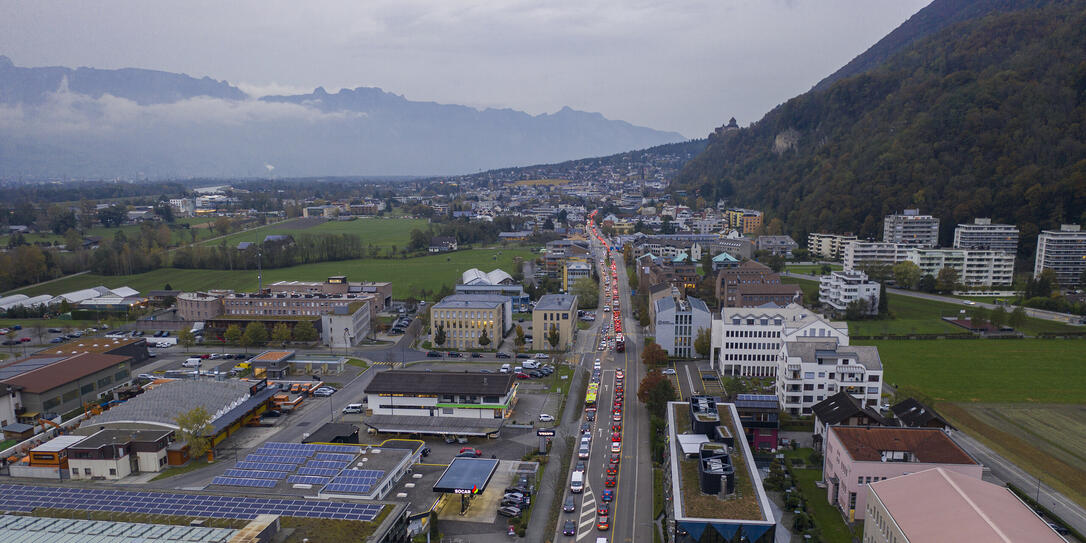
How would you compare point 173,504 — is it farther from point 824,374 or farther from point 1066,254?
point 1066,254

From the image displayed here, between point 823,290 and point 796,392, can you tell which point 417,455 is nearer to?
point 796,392

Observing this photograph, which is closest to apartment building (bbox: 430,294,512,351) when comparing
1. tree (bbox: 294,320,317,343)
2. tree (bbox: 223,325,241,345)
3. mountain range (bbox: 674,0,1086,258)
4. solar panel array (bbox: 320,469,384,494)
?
tree (bbox: 294,320,317,343)

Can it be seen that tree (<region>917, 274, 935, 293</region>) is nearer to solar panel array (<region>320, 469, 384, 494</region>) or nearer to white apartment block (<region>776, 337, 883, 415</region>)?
white apartment block (<region>776, 337, 883, 415</region>)

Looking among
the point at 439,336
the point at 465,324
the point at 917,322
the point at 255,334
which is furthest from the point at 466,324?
the point at 917,322

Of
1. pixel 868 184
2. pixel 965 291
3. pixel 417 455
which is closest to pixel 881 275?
pixel 965 291

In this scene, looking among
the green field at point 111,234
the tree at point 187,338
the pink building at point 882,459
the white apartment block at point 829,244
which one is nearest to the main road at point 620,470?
the pink building at point 882,459

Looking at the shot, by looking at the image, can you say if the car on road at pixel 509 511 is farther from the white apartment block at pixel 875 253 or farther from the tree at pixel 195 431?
the white apartment block at pixel 875 253

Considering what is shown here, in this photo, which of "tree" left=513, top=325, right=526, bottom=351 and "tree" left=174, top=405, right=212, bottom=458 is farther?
"tree" left=513, top=325, right=526, bottom=351
